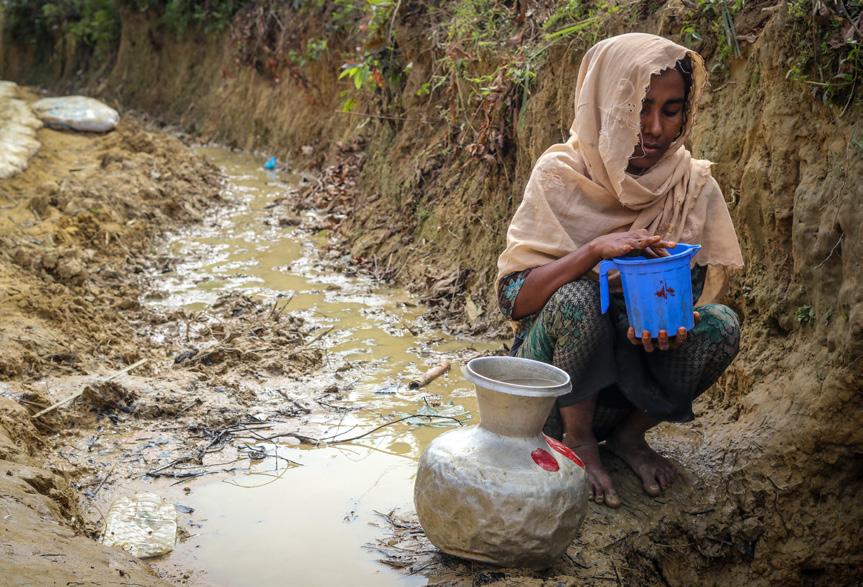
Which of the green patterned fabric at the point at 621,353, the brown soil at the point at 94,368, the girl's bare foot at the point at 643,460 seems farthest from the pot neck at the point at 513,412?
the brown soil at the point at 94,368

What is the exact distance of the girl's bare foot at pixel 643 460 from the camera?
125 inches

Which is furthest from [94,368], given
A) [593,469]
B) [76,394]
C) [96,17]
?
[96,17]

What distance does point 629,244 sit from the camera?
2.76 m

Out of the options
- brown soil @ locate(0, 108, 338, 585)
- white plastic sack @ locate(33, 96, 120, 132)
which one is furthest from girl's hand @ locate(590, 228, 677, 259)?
white plastic sack @ locate(33, 96, 120, 132)

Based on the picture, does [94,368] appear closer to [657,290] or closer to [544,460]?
[544,460]

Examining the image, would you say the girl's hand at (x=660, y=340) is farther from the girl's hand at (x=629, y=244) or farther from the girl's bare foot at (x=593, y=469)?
the girl's bare foot at (x=593, y=469)

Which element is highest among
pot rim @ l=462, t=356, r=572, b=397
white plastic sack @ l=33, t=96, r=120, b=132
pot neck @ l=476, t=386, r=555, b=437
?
pot rim @ l=462, t=356, r=572, b=397

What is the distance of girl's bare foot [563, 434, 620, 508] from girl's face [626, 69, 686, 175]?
0.95 meters

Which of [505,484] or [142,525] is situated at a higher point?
[505,484]

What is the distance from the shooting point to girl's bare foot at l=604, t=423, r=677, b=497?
3164mm

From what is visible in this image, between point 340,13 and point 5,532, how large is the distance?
26.9ft

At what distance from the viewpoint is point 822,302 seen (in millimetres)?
3268

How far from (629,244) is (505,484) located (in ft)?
2.67

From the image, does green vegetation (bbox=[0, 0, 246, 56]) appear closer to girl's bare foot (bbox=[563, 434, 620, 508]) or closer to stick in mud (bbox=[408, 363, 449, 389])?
stick in mud (bbox=[408, 363, 449, 389])
